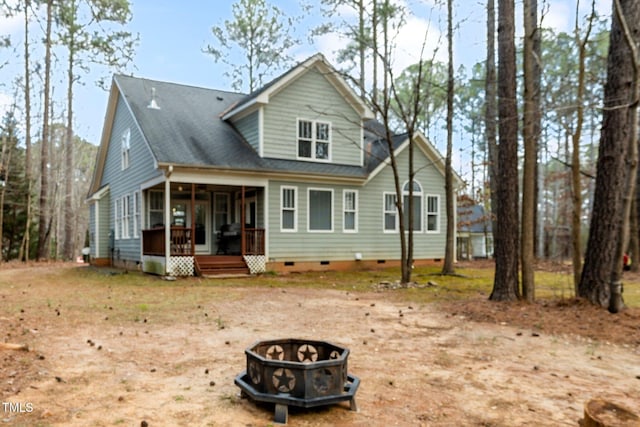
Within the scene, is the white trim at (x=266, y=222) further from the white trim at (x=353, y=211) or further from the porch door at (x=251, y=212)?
the white trim at (x=353, y=211)

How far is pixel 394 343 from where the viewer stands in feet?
18.2

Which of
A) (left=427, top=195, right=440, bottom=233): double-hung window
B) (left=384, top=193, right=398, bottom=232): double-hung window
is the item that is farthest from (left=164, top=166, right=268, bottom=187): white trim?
(left=427, top=195, right=440, bottom=233): double-hung window

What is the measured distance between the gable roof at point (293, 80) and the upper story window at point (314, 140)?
1338mm

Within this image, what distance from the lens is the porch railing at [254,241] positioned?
47.1 ft

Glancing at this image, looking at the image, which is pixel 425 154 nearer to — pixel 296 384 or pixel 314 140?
pixel 314 140

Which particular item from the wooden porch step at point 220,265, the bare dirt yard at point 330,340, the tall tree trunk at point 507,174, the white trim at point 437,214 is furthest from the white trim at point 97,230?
the tall tree trunk at point 507,174

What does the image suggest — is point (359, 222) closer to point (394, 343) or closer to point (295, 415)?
point (394, 343)

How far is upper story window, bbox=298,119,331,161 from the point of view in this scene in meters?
15.9

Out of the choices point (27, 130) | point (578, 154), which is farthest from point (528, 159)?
point (27, 130)

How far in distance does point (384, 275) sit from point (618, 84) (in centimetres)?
876

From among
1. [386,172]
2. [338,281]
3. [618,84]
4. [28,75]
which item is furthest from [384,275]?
[28,75]

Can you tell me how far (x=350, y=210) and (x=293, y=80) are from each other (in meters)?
4.83

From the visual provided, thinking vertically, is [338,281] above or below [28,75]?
below

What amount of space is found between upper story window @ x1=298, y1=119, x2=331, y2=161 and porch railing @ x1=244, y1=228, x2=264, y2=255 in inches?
121
